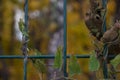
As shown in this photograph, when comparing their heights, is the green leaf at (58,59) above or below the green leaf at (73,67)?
above

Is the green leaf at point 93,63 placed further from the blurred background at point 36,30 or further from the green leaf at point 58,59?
the blurred background at point 36,30

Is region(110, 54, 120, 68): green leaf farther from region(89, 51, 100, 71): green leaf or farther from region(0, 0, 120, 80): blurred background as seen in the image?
region(0, 0, 120, 80): blurred background

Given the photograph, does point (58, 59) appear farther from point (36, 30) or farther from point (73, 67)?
point (36, 30)

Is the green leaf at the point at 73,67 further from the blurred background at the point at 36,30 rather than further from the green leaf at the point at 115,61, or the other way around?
the blurred background at the point at 36,30

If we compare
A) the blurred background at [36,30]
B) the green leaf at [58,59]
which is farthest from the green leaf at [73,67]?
the blurred background at [36,30]

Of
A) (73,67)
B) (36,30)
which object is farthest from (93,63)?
(36,30)

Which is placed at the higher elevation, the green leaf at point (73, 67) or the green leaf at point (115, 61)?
the green leaf at point (115, 61)

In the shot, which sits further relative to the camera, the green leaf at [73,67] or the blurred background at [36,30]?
the blurred background at [36,30]

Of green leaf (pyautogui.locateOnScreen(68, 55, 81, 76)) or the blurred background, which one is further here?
the blurred background

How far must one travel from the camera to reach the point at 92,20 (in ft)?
3.59

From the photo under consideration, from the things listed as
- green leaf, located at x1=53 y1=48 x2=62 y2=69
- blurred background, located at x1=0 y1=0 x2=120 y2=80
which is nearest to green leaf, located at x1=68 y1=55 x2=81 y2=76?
green leaf, located at x1=53 y1=48 x2=62 y2=69

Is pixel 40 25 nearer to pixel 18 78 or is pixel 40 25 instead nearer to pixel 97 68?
pixel 18 78

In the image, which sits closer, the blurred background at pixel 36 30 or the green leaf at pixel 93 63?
the green leaf at pixel 93 63

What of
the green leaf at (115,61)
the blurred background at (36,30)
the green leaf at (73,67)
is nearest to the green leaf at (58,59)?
the green leaf at (73,67)
